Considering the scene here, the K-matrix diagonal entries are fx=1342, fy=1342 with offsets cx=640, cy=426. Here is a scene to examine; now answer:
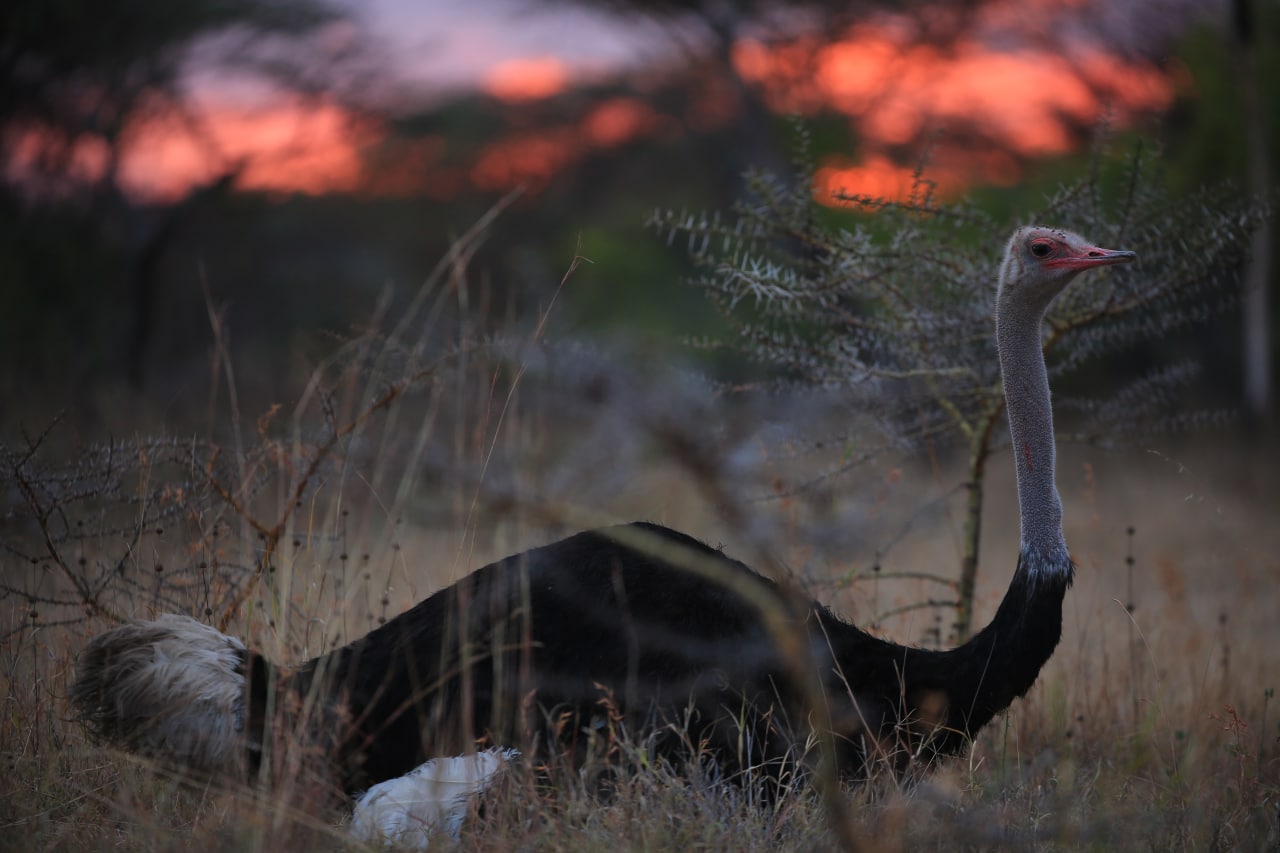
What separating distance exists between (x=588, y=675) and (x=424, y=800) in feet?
1.40

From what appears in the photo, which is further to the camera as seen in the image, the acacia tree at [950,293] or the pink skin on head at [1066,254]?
the acacia tree at [950,293]

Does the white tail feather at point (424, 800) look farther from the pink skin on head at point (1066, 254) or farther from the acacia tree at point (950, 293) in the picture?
the pink skin on head at point (1066, 254)

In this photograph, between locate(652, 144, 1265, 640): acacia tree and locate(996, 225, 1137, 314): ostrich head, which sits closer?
locate(996, 225, 1137, 314): ostrich head

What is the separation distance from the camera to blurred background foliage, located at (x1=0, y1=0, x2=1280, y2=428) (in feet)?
37.8

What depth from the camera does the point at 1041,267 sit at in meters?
3.19

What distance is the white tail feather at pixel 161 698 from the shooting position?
2715 millimetres

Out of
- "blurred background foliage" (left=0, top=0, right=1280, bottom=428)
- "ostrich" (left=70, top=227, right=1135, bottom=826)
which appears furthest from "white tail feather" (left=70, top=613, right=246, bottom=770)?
"blurred background foliage" (left=0, top=0, right=1280, bottom=428)

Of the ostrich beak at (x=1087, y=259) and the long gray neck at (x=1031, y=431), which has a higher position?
the ostrich beak at (x=1087, y=259)

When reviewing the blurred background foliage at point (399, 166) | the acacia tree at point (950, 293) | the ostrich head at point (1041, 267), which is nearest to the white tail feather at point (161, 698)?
the acacia tree at point (950, 293)

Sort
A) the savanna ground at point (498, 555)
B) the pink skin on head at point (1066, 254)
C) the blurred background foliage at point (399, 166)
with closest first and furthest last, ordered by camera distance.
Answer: the savanna ground at point (498, 555)
the pink skin on head at point (1066, 254)
the blurred background foliage at point (399, 166)

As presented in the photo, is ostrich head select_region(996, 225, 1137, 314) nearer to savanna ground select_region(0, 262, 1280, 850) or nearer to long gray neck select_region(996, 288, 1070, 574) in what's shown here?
long gray neck select_region(996, 288, 1070, 574)

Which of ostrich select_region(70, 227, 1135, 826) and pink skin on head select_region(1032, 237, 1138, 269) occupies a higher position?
pink skin on head select_region(1032, 237, 1138, 269)

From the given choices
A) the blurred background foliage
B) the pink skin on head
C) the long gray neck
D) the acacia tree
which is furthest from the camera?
the blurred background foliage

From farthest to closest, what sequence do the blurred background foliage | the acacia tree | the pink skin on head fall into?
the blurred background foliage, the acacia tree, the pink skin on head
